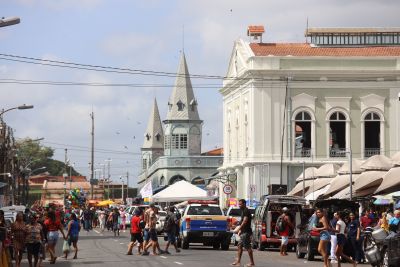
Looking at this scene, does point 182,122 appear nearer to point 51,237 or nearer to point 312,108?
point 312,108

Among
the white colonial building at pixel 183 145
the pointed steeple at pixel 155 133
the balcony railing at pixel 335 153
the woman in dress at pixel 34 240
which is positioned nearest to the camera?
the woman in dress at pixel 34 240

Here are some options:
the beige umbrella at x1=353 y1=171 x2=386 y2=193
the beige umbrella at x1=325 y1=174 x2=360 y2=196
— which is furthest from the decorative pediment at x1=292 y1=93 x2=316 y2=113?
the beige umbrella at x1=353 y1=171 x2=386 y2=193

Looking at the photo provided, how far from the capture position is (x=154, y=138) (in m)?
168

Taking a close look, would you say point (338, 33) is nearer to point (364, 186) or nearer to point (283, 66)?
point (283, 66)

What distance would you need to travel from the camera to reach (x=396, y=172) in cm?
4016

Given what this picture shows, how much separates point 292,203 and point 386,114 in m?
41.7

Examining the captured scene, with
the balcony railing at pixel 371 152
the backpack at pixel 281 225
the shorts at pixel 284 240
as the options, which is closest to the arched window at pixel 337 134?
the balcony railing at pixel 371 152

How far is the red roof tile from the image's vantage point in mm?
84500

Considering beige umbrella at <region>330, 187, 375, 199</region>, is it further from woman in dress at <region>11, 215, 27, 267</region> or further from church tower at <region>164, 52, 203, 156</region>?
church tower at <region>164, 52, 203, 156</region>

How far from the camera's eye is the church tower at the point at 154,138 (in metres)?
168

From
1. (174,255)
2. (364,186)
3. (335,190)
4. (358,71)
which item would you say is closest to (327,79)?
(358,71)

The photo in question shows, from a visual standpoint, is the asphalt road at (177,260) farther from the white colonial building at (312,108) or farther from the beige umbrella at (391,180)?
the white colonial building at (312,108)

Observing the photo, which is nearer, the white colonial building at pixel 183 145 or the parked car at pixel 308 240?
the parked car at pixel 308 240

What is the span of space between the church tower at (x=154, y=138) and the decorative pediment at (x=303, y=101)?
86513 millimetres
